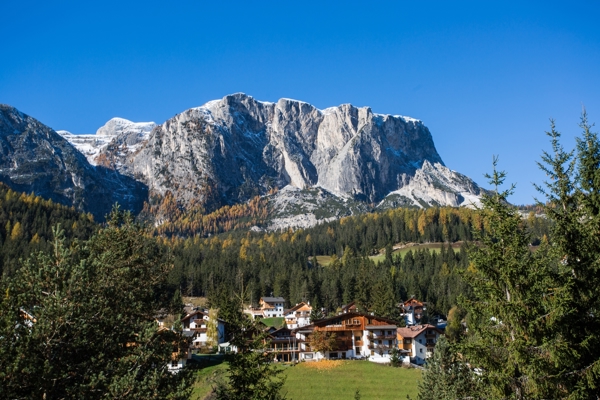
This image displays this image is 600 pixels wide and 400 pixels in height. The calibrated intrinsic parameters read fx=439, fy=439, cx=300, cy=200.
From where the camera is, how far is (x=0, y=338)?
12867mm

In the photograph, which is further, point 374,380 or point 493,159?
point 374,380

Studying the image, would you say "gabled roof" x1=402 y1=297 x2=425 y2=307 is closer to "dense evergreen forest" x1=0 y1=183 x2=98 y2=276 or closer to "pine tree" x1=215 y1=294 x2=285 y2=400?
"pine tree" x1=215 y1=294 x2=285 y2=400

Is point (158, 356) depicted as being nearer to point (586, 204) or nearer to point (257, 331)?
point (257, 331)

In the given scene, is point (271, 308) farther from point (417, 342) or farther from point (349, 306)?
point (417, 342)

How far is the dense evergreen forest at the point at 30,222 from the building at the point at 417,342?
102656 millimetres

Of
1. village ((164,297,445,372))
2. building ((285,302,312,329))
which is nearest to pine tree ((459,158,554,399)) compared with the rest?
village ((164,297,445,372))

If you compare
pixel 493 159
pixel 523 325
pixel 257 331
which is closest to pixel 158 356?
pixel 257 331

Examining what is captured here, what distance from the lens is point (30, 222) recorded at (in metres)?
164

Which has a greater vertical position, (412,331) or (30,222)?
(30,222)

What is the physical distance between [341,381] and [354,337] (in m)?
23.3

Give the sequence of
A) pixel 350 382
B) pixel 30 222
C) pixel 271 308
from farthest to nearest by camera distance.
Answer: pixel 30 222
pixel 271 308
pixel 350 382

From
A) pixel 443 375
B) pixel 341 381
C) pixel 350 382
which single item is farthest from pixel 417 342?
pixel 443 375

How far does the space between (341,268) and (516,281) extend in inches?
4966

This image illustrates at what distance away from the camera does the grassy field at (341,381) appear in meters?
47.6
